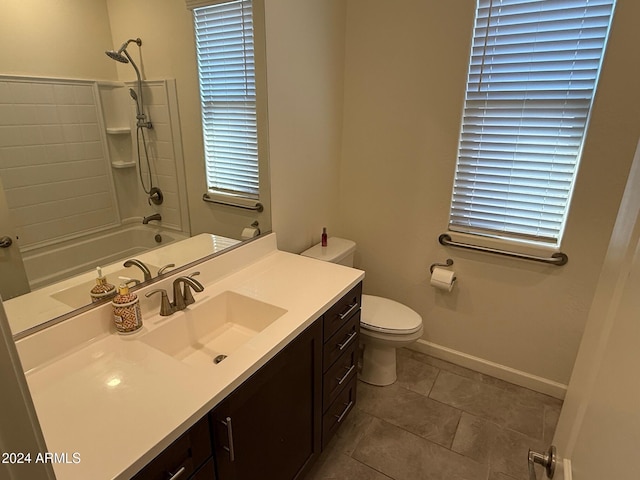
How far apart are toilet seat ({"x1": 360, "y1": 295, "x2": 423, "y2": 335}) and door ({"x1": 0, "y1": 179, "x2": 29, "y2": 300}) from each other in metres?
1.61

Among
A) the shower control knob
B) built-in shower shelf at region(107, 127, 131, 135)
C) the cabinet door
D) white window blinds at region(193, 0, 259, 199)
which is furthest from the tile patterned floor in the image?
built-in shower shelf at region(107, 127, 131, 135)

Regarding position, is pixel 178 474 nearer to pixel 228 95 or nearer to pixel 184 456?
pixel 184 456

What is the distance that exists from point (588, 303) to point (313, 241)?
1.62m

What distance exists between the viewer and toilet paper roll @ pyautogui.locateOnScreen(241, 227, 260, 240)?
1.92 meters

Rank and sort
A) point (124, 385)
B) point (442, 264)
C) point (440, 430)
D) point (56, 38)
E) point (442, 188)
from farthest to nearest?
point (442, 264), point (442, 188), point (440, 430), point (56, 38), point (124, 385)

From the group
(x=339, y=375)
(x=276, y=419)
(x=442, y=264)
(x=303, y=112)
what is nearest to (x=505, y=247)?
(x=442, y=264)

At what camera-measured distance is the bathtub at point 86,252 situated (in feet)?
3.92

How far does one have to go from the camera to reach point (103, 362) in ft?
3.75

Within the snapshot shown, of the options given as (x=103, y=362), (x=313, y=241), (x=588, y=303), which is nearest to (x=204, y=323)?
(x=103, y=362)

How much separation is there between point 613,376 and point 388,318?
169cm

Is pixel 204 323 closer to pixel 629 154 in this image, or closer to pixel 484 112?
pixel 484 112

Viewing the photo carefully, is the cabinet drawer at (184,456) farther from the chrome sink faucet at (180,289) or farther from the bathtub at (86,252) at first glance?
the bathtub at (86,252)

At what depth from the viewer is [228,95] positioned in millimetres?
1769

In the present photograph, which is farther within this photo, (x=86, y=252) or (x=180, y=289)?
(x=180, y=289)
